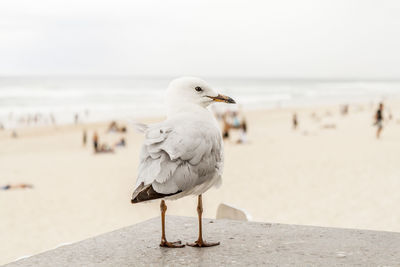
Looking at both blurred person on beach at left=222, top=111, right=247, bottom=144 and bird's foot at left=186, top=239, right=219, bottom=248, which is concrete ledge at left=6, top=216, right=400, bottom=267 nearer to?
bird's foot at left=186, top=239, right=219, bottom=248

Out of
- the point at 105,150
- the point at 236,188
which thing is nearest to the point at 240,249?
the point at 236,188

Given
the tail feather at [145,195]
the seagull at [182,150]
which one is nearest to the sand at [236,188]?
the seagull at [182,150]

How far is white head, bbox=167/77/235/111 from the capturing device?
3.49 m

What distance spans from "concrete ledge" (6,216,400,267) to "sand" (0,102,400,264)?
487 cm

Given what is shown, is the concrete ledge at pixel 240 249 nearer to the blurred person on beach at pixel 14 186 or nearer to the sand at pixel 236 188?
the sand at pixel 236 188

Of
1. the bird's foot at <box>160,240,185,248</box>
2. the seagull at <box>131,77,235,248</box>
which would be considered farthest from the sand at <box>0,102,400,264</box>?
the seagull at <box>131,77,235,248</box>

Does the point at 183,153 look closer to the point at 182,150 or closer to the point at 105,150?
the point at 182,150

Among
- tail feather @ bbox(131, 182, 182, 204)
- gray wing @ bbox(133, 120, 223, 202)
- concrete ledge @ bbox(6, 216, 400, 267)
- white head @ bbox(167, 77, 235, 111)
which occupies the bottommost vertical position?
concrete ledge @ bbox(6, 216, 400, 267)

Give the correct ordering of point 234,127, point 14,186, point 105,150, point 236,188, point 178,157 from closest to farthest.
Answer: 1. point 178,157
2. point 236,188
3. point 14,186
4. point 105,150
5. point 234,127

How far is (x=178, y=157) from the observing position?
10.4ft

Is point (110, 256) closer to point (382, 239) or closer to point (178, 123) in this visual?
point (178, 123)

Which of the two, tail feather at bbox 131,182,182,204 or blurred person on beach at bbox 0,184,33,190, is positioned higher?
tail feather at bbox 131,182,182,204

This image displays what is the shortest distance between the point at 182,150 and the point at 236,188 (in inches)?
363

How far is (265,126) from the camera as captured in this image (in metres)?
28.9
